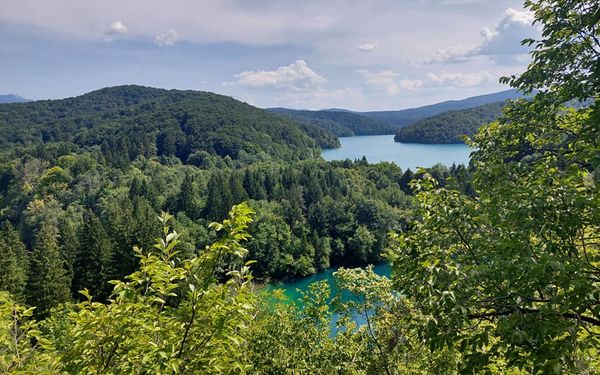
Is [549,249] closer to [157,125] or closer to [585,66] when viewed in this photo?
[585,66]

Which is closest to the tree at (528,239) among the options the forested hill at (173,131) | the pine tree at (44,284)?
the pine tree at (44,284)

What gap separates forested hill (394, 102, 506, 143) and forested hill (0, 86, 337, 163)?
130 feet

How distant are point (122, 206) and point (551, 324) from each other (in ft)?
197

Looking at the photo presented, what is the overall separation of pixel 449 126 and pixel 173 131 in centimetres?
11426

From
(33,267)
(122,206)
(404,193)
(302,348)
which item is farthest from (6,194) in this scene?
(302,348)

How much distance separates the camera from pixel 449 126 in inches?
6560

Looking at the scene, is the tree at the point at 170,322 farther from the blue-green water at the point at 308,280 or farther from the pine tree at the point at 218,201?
the pine tree at the point at 218,201

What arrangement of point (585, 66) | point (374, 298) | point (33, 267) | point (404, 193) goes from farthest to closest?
point (404, 193) < point (33, 267) < point (374, 298) < point (585, 66)

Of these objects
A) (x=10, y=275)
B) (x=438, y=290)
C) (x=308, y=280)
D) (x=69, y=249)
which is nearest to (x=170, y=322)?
(x=438, y=290)

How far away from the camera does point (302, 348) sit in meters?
11.4

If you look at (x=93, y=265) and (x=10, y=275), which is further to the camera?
(x=93, y=265)

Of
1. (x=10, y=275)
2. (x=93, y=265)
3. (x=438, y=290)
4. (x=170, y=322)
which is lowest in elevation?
(x=93, y=265)

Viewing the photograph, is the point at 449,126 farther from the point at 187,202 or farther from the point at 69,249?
the point at 69,249

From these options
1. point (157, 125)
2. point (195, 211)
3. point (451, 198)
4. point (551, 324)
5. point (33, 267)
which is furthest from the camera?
point (157, 125)
